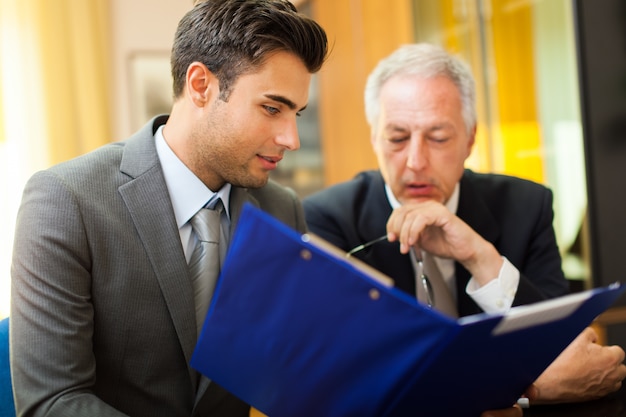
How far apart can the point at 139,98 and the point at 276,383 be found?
4.67 m

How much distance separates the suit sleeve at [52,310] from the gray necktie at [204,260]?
7.9 inches

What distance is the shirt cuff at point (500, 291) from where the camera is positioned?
146 cm

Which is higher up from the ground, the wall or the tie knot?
the wall

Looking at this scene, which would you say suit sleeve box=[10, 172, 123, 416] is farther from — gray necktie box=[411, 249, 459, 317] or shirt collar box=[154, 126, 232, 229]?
gray necktie box=[411, 249, 459, 317]

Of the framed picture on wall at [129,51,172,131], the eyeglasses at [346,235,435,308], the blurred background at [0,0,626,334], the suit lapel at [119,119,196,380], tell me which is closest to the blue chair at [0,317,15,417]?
the suit lapel at [119,119,196,380]

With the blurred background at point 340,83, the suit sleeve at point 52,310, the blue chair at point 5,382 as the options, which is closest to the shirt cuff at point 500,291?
the suit sleeve at point 52,310

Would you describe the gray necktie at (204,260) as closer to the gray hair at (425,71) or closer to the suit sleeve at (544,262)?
the gray hair at (425,71)

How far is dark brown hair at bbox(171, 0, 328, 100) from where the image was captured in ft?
4.34

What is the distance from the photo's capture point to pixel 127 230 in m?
1.22

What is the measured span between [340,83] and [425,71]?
300 centimetres

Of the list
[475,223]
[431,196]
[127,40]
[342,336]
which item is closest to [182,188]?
[342,336]

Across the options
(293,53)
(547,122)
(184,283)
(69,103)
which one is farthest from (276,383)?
(69,103)

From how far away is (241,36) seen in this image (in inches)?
52.4

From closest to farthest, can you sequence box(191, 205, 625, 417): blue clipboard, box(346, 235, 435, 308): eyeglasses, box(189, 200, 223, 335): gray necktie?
box(191, 205, 625, 417): blue clipboard
box(189, 200, 223, 335): gray necktie
box(346, 235, 435, 308): eyeglasses
